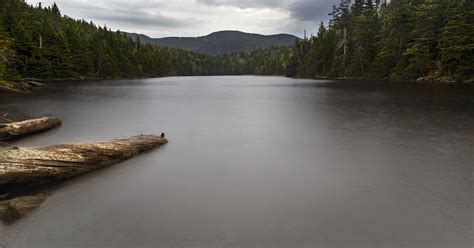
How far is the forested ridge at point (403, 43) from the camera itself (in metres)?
59.7

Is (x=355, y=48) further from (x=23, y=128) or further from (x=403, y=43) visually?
(x=23, y=128)

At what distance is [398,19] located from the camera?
248 ft

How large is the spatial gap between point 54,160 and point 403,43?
80.8 m

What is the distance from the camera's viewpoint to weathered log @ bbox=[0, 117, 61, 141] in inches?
709

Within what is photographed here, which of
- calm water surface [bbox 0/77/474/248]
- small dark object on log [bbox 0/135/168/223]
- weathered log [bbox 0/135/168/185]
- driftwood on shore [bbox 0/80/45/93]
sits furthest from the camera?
driftwood on shore [bbox 0/80/45/93]

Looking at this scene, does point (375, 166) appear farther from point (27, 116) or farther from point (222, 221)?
point (27, 116)

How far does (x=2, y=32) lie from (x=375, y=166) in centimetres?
7183

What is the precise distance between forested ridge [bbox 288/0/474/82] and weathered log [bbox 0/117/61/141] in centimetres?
6345

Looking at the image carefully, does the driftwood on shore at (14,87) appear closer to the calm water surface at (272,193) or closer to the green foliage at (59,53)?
the green foliage at (59,53)

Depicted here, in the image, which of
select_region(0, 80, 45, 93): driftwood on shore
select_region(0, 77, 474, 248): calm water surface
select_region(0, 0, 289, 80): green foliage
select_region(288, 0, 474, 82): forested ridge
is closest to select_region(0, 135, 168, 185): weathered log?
select_region(0, 77, 474, 248): calm water surface

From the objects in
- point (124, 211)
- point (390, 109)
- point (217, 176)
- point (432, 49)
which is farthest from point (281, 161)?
point (432, 49)

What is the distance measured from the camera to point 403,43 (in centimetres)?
7650

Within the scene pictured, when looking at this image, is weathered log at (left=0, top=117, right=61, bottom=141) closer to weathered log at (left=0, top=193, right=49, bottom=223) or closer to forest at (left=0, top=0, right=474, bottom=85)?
weathered log at (left=0, top=193, right=49, bottom=223)

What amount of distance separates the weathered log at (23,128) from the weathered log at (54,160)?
723cm
